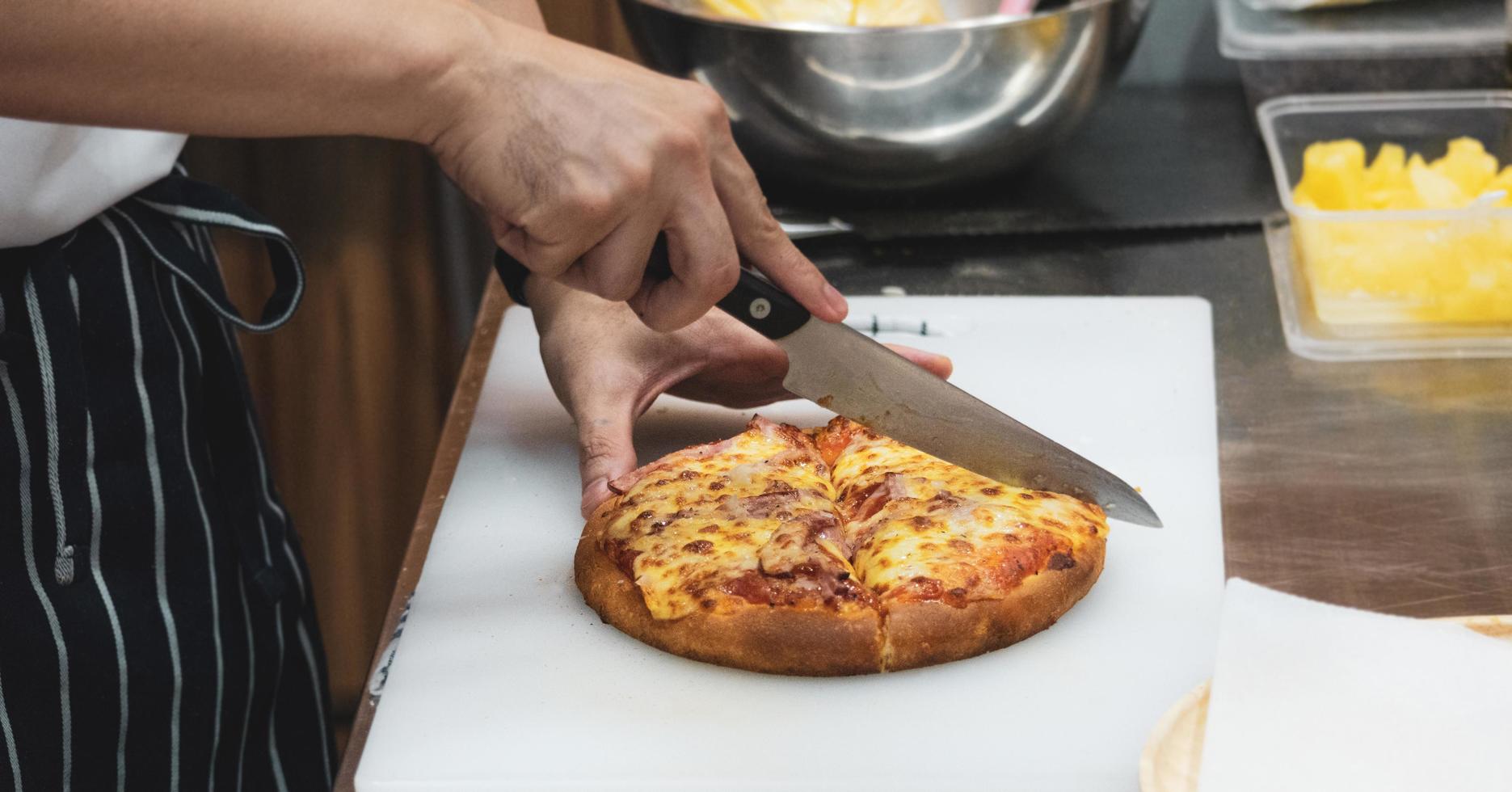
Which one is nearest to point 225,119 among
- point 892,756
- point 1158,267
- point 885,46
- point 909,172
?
point 892,756

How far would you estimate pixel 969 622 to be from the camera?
104cm

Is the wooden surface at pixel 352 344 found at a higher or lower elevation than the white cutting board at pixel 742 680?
lower

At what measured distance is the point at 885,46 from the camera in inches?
62.3

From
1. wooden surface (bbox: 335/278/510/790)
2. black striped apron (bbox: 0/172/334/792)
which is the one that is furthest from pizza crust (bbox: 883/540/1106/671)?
black striped apron (bbox: 0/172/334/792)

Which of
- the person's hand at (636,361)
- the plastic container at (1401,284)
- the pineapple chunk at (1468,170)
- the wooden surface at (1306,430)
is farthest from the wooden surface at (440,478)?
the pineapple chunk at (1468,170)

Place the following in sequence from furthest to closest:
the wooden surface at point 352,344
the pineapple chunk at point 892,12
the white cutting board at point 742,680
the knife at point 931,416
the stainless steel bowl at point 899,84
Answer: the wooden surface at point 352,344, the pineapple chunk at point 892,12, the stainless steel bowl at point 899,84, the knife at point 931,416, the white cutting board at point 742,680

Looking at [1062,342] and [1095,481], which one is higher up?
[1095,481]

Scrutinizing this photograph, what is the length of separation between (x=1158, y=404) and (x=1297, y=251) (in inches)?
13.2

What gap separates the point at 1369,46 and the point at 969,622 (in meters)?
1.23

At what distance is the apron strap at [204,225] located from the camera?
4.43 ft

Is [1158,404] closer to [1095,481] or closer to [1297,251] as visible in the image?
[1095,481]

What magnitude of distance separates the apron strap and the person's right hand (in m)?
0.43

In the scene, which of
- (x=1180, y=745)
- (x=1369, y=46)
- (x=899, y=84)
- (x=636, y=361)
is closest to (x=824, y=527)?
(x=636, y=361)

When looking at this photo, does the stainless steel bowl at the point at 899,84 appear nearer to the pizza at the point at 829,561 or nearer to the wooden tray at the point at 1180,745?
the pizza at the point at 829,561
